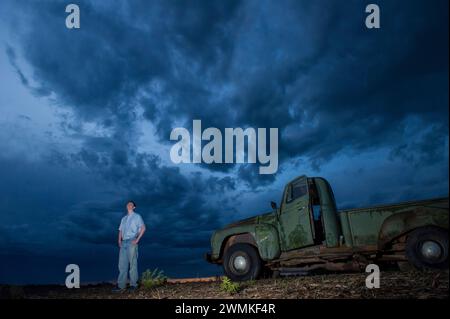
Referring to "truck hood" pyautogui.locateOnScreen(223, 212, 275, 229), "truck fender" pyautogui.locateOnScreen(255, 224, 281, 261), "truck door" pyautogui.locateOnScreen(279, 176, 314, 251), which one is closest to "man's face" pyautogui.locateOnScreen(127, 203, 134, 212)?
"truck hood" pyautogui.locateOnScreen(223, 212, 275, 229)

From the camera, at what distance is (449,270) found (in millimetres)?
6348

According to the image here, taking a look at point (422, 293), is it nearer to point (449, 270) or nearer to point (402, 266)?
point (449, 270)

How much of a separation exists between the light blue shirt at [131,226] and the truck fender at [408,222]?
556 cm

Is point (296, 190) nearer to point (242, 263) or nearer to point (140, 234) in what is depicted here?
point (242, 263)

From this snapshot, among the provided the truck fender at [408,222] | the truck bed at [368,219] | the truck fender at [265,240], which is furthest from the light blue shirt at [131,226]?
the truck fender at [408,222]

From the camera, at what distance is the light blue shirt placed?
8258 mm

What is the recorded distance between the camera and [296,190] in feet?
27.8

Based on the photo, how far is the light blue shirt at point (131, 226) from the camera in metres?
8.26

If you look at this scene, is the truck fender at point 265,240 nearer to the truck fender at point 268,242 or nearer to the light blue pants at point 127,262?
the truck fender at point 268,242

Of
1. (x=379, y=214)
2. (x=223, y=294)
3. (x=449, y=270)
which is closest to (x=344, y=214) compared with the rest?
(x=379, y=214)

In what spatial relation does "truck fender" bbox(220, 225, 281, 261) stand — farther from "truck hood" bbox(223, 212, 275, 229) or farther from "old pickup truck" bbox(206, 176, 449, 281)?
"truck hood" bbox(223, 212, 275, 229)

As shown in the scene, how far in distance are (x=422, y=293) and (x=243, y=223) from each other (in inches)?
178

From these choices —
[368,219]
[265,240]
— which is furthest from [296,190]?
[368,219]
